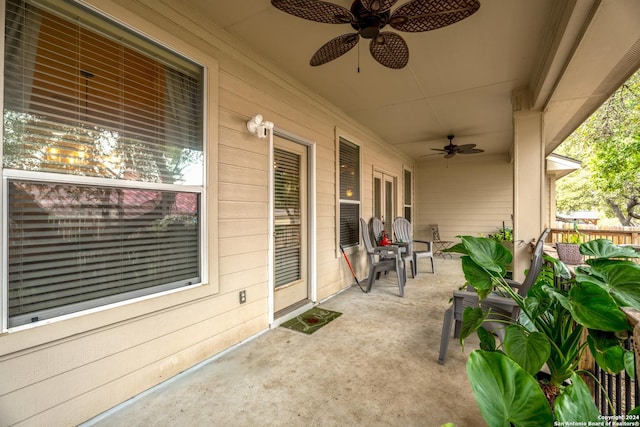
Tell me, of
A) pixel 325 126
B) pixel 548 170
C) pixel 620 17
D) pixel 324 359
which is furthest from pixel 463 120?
pixel 324 359

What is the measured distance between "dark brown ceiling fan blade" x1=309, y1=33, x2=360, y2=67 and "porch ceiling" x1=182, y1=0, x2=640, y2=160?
0.32m

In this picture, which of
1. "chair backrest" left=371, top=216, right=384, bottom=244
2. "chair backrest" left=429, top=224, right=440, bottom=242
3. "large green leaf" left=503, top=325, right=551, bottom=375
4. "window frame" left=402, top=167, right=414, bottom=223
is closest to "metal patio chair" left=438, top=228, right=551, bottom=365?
"large green leaf" left=503, top=325, right=551, bottom=375

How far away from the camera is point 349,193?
4570mm

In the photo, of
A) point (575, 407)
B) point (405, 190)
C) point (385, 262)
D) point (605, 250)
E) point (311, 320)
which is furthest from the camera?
point (405, 190)

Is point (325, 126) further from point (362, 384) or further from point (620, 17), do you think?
point (362, 384)

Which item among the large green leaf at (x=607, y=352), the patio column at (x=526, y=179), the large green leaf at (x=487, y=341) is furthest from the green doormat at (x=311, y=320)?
the patio column at (x=526, y=179)

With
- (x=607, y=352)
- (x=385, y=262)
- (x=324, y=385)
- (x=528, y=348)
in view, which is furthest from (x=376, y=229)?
(x=607, y=352)

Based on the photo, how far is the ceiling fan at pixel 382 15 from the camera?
1598 mm

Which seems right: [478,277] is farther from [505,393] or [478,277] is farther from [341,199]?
[341,199]

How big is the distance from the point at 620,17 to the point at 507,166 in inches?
258

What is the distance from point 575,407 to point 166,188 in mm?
2329

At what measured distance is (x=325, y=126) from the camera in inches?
153

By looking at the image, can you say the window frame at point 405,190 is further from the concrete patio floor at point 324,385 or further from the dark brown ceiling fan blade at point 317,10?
the dark brown ceiling fan blade at point 317,10

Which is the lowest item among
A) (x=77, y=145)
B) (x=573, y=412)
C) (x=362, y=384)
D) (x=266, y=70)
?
(x=362, y=384)
